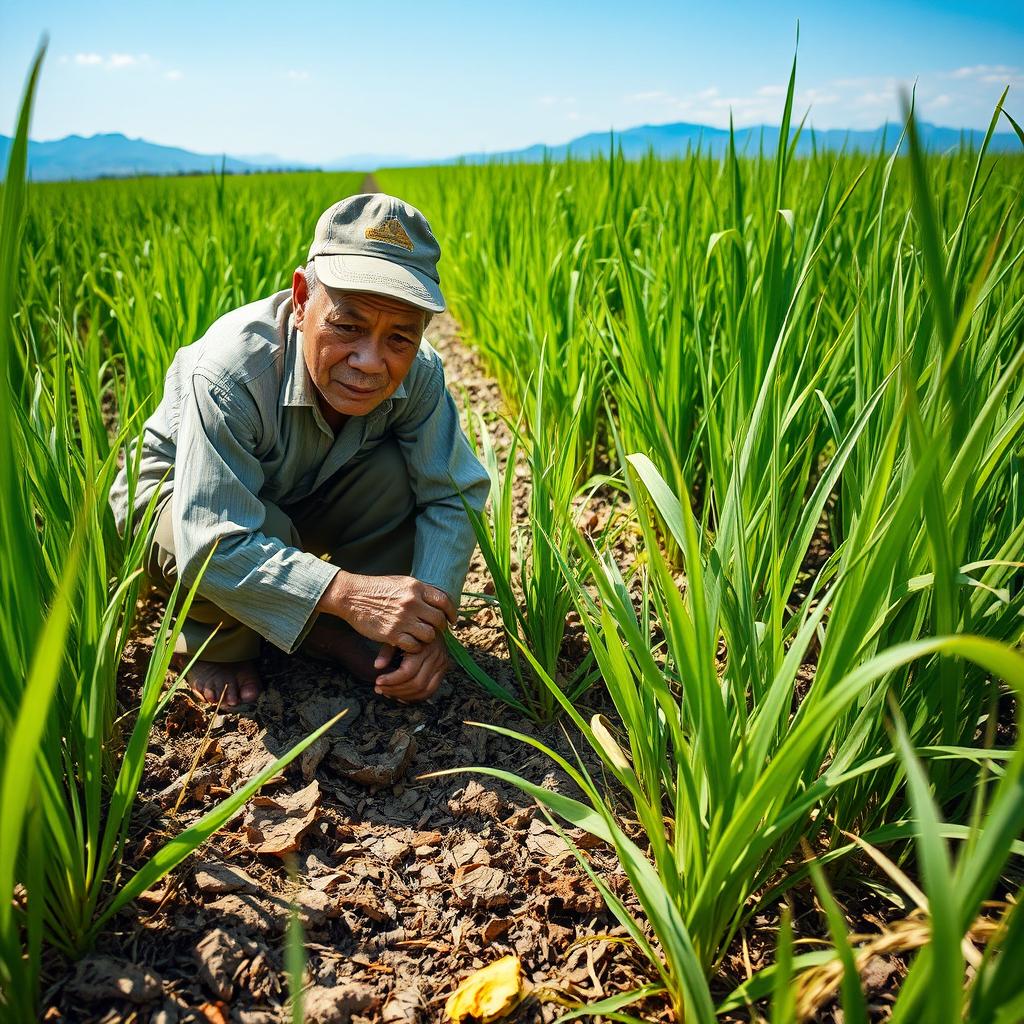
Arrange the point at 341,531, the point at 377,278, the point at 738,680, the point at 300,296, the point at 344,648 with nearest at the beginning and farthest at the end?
the point at 738,680
the point at 377,278
the point at 300,296
the point at 344,648
the point at 341,531

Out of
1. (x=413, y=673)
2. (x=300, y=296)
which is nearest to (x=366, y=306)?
(x=300, y=296)

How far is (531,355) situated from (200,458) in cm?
116

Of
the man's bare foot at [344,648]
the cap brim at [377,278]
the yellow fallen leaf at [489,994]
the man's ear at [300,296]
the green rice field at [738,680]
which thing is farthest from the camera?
the man's bare foot at [344,648]

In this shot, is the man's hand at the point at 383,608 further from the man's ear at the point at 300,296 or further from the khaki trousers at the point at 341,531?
the man's ear at the point at 300,296

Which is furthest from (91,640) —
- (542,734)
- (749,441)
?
(749,441)

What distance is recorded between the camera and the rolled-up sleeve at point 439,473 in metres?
1.51

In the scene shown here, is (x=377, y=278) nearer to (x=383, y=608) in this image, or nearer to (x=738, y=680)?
(x=383, y=608)

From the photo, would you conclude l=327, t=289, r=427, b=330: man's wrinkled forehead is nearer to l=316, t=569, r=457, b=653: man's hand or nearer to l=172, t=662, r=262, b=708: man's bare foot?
l=316, t=569, r=457, b=653: man's hand

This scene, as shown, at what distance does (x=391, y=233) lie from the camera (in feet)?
4.31

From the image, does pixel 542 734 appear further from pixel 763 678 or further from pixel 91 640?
pixel 91 640

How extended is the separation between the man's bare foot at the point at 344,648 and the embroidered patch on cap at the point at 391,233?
70cm

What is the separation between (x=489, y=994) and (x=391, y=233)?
1085 mm

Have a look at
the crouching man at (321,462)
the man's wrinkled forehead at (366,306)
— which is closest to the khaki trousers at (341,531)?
the crouching man at (321,462)

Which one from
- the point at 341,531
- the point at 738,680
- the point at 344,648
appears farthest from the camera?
the point at 341,531
